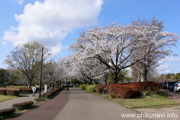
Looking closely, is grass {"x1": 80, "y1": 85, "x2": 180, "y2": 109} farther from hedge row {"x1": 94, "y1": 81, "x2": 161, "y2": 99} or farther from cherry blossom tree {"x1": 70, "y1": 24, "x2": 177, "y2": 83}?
cherry blossom tree {"x1": 70, "y1": 24, "x2": 177, "y2": 83}

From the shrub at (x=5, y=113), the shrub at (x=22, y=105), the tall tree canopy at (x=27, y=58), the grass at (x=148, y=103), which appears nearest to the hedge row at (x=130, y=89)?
the grass at (x=148, y=103)

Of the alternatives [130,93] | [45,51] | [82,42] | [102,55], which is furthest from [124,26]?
[45,51]

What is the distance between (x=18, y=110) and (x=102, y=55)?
11.7 meters

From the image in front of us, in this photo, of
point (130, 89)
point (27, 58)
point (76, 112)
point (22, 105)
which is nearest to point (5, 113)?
point (22, 105)

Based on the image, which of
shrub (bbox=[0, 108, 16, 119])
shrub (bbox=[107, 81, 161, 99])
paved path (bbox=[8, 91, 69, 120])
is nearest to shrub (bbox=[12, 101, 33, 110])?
paved path (bbox=[8, 91, 69, 120])

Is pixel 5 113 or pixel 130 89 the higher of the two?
pixel 130 89

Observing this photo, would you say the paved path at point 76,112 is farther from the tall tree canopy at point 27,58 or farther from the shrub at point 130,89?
the tall tree canopy at point 27,58

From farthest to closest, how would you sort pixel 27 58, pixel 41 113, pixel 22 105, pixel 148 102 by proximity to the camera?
pixel 27 58
pixel 148 102
pixel 22 105
pixel 41 113

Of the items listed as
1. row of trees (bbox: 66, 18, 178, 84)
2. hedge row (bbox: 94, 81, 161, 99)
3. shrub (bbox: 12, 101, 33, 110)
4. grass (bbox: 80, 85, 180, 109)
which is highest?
row of trees (bbox: 66, 18, 178, 84)

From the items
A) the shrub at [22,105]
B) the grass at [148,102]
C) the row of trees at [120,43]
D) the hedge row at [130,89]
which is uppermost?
the row of trees at [120,43]

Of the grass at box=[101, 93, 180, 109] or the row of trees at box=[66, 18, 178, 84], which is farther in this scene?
the row of trees at box=[66, 18, 178, 84]

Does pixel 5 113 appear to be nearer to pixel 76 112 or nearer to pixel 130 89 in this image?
pixel 76 112

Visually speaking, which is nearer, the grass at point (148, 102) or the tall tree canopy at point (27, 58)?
the grass at point (148, 102)

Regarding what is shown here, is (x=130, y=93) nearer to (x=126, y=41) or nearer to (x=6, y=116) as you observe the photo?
(x=126, y=41)
